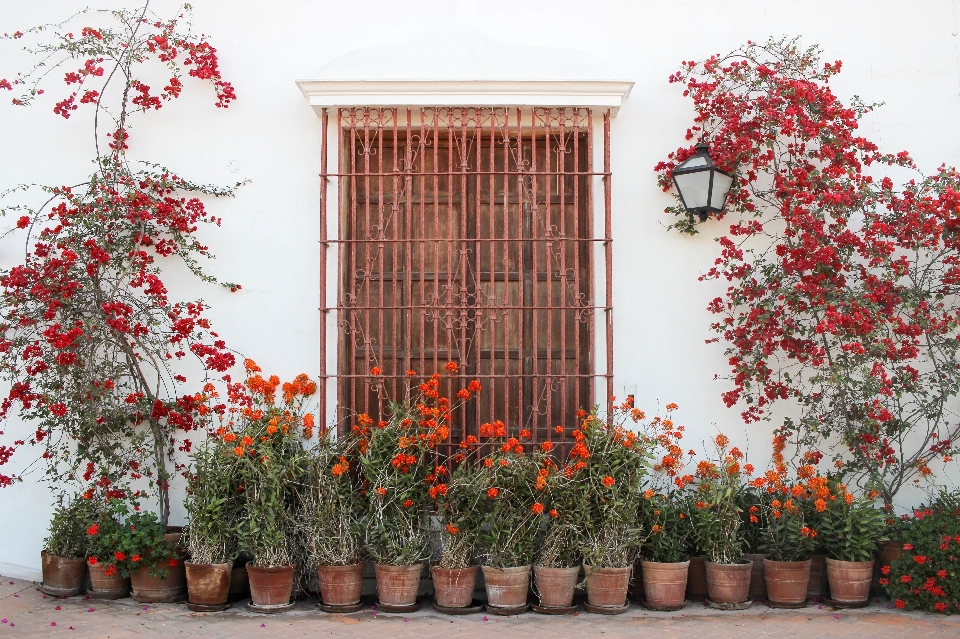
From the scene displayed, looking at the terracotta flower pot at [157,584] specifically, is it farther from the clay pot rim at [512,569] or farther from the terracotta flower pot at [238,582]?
the clay pot rim at [512,569]

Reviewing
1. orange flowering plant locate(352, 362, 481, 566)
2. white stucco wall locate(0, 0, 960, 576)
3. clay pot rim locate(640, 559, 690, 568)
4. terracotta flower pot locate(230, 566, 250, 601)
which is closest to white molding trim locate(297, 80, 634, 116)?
white stucco wall locate(0, 0, 960, 576)

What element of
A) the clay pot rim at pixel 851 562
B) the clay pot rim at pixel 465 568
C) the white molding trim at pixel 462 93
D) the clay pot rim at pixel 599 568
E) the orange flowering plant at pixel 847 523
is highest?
the white molding trim at pixel 462 93

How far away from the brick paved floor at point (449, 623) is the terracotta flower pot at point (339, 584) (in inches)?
3.8

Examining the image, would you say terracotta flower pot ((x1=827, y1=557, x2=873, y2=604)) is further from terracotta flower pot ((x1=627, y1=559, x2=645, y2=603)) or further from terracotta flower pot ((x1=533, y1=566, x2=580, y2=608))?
terracotta flower pot ((x1=533, y1=566, x2=580, y2=608))

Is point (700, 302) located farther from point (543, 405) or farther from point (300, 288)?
point (300, 288)

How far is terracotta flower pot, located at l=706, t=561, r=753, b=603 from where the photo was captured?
18.0ft

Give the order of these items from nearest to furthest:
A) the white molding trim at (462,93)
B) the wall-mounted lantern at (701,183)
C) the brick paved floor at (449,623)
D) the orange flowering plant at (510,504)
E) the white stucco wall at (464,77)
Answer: the brick paved floor at (449,623), the orange flowering plant at (510,504), the wall-mounted lantern at (701,183), the white molding trim at (462,93), the white stucco wall at (464,77)

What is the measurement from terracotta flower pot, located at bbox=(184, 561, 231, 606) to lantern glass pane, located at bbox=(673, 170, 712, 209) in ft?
11.5

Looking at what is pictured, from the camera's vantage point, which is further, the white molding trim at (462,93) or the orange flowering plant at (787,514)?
the white molding trim at (462,93)

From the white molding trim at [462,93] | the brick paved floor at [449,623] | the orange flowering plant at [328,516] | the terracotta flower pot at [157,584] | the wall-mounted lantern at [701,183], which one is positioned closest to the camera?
the brick paved floor at [449,623]

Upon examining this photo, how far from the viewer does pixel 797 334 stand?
20.0 feet

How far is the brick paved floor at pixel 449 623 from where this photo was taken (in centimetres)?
506

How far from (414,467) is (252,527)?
97 centimetres

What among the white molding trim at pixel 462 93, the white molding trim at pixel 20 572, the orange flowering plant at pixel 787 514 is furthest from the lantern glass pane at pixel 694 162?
the white molding trim at pixel 20 572
